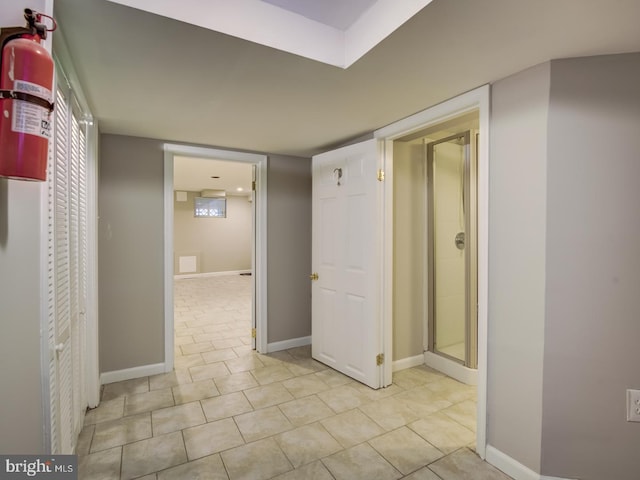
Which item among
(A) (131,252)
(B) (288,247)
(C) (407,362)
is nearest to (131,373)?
(A) (131,252)

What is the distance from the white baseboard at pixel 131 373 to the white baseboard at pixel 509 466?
2666 mm

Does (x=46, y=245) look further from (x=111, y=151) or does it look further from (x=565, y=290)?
(x=565, y=290)

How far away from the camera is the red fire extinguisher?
799 mm

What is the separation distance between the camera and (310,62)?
63.1 inches

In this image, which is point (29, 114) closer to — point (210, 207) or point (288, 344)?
point (288, 344)

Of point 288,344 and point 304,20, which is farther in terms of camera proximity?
point 288,344

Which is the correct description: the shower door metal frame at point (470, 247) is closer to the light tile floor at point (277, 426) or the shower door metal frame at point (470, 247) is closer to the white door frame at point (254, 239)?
the light tile floor at point (277, 426)

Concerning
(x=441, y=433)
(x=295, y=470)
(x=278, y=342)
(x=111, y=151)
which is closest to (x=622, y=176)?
(x=441, y=433)

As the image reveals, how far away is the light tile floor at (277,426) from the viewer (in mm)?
1778

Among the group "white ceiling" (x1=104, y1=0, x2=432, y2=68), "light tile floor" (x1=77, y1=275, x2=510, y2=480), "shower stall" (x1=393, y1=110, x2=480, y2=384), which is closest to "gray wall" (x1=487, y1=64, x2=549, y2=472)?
"light tile floor" (x1=77, y1=275, x2=510, y2=480)

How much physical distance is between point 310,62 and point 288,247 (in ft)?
7.36

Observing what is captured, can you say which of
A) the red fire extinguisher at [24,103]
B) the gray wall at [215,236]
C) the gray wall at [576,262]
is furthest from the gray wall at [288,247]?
the gray wall at [215,236]

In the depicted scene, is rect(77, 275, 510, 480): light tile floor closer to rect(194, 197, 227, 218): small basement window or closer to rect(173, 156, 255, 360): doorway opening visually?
rect(173, 156, 255, 360): doorway opening

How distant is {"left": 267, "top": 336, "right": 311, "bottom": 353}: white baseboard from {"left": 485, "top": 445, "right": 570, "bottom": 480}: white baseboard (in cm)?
219
